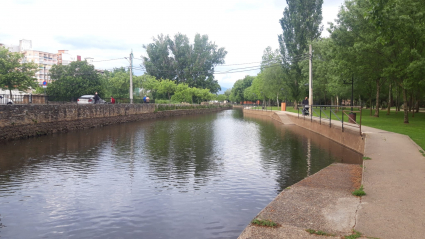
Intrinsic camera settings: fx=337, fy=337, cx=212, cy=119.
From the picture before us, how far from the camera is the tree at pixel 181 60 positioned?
8950cm

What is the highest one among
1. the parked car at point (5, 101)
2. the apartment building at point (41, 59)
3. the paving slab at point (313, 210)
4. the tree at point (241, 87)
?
the apartment building at point (41, 59)

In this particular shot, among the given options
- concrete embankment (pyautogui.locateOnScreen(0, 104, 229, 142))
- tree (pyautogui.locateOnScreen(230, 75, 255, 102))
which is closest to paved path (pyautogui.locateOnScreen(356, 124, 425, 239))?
concrete embankment (pyautogui.locateOnScreen(0, 104, 229, 142))

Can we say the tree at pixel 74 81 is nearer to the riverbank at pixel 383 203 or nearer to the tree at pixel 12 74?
the tree at pixel 12 74

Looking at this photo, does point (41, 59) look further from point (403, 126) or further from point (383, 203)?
point (383, 203)

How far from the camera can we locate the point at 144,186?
32.1 feet

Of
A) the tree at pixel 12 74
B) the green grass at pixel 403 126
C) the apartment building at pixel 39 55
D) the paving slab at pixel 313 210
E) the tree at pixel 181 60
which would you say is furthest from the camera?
the apartment building at pixel 39 55

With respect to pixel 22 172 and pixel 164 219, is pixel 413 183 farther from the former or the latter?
pixel 22 172

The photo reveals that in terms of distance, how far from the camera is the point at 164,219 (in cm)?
717

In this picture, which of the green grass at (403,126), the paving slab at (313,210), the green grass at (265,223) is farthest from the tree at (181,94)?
the green grass at (265,223)

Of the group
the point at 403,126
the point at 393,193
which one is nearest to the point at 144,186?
the point at 393,193

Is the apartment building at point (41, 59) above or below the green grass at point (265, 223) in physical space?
above

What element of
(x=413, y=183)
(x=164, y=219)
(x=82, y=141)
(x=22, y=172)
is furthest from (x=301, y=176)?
(x=82, y=141)

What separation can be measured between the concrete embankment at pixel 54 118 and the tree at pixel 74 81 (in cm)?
2082

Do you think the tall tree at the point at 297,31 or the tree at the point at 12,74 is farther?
the tall tree at the point at 297,31
